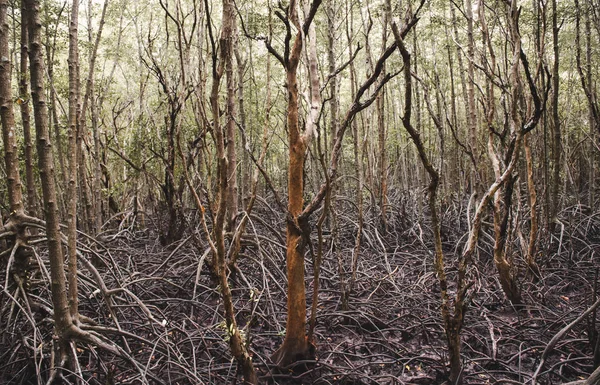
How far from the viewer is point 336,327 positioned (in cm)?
310

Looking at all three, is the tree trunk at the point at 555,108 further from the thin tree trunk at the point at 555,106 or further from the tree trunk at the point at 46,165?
the tree trunk at the point at 46,165

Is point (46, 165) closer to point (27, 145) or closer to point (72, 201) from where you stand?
point (72, 201)

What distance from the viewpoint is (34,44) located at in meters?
1.75

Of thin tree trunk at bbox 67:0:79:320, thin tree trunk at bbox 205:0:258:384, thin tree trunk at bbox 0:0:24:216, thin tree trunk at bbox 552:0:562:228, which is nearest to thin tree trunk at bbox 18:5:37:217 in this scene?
thin tree trunk at bbox 0:0:24:216

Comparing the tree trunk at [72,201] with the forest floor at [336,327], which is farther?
the forest floor at [336,327]

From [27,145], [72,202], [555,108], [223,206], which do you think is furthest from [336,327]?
[555,108]

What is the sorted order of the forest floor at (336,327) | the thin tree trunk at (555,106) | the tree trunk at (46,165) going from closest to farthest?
the tree trunk at (46,165), the forest floor at (336,327), the thin tree trunk at (555,106)

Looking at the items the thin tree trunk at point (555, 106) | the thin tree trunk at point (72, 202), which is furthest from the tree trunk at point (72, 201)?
the thin tree trunk at point (555, 106)

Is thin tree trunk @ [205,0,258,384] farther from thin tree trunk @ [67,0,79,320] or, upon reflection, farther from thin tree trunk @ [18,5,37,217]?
thin tree trunk @ [18,5,37,217]

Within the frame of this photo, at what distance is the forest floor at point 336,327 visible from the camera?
2.32 meters

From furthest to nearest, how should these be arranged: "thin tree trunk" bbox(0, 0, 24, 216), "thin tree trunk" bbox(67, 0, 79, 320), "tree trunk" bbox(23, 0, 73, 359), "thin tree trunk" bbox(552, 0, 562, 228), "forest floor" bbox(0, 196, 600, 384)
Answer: "thin tree trunk" bbox(552, 0, 562, 228), "forest floor" bbox(0, 196, 600, 384), "thin tree trunk" bbox(0, 0, 24, 216), "thin tree trunk" bbox(67, 0, 79, 320), "tree trunk" bbox(23, 0, 73, 359)

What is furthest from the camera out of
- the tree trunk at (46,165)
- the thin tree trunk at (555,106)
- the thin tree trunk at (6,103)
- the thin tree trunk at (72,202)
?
the thin tree trunk at (555,106)

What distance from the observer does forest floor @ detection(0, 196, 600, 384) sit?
232 cm

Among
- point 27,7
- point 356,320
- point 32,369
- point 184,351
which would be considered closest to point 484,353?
point 356,320
